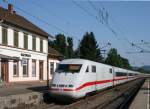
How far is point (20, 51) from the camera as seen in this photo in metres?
38.1

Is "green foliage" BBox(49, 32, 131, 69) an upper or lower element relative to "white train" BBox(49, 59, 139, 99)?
upper

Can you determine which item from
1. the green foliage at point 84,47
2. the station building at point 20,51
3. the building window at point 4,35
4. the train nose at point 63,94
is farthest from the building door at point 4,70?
the green foliage at point 84,47

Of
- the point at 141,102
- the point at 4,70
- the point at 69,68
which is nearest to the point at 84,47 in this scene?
the point at 4,70

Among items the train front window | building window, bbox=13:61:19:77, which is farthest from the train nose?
building window, bbox=13:61:19:77

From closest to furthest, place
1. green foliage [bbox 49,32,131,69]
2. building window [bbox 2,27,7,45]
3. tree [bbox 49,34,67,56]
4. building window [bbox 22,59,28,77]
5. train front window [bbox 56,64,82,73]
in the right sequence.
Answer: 1. train front window [bbox 56,64,82,73]
2. building window [bbox 2,27,7,45]
3. building window [bbox 22,59,28,77]
4. green foliage [bbox 49,32,131,69]
5. tree [bbox 49,34,67,56]

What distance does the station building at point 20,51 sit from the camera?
113ft

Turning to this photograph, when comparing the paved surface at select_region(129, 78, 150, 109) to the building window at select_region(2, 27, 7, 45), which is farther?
the building window at select_region(2, 27, 7, 45)

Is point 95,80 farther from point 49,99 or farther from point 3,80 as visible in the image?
point 3,80

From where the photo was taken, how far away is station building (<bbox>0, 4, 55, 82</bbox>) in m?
34.4

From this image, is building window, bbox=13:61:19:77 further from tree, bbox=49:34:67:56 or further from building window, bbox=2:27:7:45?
tree, bbox=49:34:67:56

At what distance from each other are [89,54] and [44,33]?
4802 cm

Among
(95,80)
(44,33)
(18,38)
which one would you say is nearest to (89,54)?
(44,33)

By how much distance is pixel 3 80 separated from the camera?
3488 centimetres

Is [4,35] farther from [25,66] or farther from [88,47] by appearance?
[88,47]
